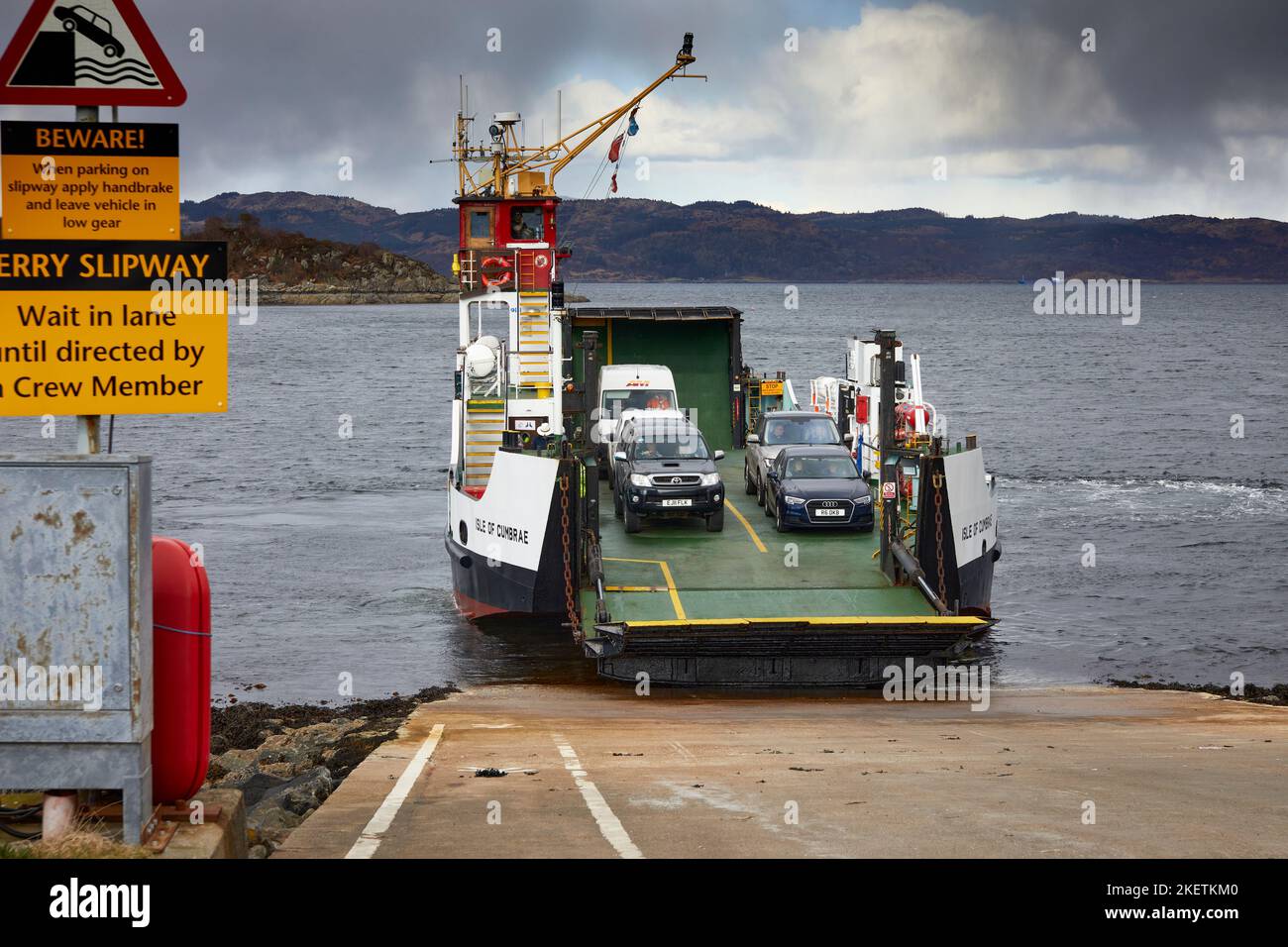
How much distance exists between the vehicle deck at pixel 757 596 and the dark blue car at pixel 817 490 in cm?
31

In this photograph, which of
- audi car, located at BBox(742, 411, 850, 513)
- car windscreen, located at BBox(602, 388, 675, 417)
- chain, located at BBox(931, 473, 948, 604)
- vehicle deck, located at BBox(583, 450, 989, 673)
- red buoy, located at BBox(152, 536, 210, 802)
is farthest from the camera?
car windscreen, located at BBox(602, 388, 675, 417)

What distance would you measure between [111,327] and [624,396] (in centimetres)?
2044

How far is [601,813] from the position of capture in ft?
31.8

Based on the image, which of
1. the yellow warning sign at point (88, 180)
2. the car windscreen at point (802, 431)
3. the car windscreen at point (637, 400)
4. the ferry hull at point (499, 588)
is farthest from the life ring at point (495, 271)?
the yellow warning sign at point (88, 180)

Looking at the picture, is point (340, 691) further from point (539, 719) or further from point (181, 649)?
point (181, 649)

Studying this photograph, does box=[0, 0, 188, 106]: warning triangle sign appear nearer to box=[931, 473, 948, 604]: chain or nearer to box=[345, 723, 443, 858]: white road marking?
box=[345, 723, 443, 858]: white road marking

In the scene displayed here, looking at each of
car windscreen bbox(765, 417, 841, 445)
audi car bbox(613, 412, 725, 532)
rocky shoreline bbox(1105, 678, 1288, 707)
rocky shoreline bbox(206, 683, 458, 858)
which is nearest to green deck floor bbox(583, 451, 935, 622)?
audi car bbox(613, 412, 725, 532)

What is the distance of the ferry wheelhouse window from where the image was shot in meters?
29.8

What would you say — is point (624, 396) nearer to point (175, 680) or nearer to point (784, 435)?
point (784, 435)

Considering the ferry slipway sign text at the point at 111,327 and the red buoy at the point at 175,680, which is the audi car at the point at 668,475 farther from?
the ferry slipway sign text at the point at 111,327

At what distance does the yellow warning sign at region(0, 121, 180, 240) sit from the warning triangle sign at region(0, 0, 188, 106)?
15 centimetres

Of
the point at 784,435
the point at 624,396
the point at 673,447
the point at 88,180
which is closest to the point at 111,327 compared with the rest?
the point at 88,180

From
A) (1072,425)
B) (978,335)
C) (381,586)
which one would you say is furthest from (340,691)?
(978,335)
